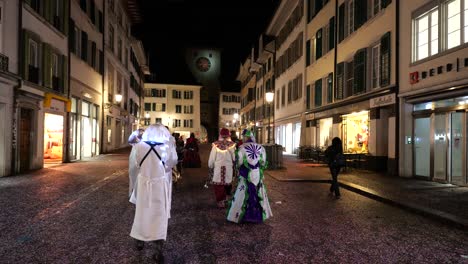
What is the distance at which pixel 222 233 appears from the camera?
21.0 ft

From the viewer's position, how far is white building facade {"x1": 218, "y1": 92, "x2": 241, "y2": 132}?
74.1m

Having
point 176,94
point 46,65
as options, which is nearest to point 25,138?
point 46,65

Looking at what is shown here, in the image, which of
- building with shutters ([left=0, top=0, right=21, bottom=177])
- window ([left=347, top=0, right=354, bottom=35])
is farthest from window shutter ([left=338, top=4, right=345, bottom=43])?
building with shutters ([left=0, top=0, right=21, bottom=177])

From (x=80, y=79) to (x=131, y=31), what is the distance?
23.3 m

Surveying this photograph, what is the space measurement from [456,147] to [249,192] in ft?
27.5

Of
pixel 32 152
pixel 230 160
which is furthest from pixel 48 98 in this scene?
pixel 230 160

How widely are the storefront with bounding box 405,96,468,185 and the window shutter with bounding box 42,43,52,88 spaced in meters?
15.5

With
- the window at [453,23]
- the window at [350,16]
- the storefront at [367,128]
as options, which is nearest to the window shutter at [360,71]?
the storefront at [367,128]

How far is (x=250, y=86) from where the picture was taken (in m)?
53.8

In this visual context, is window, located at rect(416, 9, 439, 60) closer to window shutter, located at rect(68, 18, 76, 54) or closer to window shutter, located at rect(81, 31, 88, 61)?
window shutter, located at rect(68, 18, 76, 54)

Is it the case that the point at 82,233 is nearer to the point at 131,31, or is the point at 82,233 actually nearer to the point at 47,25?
the point at 47,25

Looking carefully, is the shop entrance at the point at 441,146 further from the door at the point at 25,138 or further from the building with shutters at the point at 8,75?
the door at the point at 25,138

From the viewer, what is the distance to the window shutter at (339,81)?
2008cm

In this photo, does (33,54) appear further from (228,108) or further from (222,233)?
(228,108)
